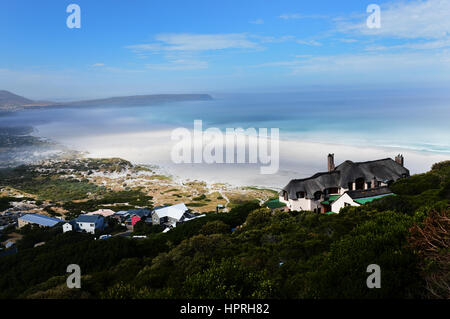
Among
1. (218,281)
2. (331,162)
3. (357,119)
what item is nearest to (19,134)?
(357,119)

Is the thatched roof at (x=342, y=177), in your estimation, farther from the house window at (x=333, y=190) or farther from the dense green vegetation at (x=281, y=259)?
the dense green vegetation at (x=281, y=259)

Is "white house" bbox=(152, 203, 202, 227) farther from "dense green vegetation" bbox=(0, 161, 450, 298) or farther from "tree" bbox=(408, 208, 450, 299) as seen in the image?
"tree" bbox=(408, 208, 450, 299)

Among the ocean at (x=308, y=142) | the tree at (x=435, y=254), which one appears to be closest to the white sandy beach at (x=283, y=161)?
the ocean at (x=308, y=142)

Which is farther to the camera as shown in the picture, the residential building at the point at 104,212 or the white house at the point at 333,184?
the residential building at the point at 104,212

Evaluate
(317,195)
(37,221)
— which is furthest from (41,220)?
(317,195)

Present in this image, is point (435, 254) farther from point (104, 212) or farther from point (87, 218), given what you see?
point (104, 212)
